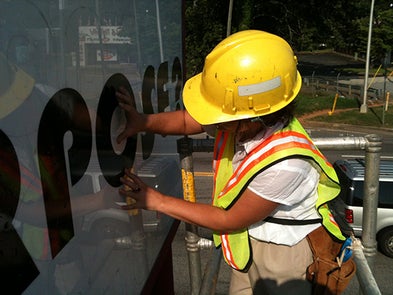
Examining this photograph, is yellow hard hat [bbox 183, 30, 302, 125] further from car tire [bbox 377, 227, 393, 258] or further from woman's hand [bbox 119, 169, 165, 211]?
car tire [bbox 377, 227, 393, 258]

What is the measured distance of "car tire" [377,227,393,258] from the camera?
6980 millimetres

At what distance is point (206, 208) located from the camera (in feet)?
6.03

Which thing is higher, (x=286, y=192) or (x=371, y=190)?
(x=286, y=192)

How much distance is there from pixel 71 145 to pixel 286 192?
2.94 feet

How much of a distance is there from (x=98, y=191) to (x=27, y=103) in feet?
1.67

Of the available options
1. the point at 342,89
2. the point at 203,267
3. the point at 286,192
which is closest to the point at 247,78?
the point at 286,192

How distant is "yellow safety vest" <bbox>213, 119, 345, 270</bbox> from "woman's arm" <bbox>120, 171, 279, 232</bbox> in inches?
1.8

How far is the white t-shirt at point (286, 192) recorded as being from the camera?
5.72 ft

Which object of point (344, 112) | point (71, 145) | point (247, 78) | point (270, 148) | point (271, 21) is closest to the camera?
point (71, 145)

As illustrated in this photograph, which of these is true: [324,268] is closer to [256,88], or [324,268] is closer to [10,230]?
[256,88]

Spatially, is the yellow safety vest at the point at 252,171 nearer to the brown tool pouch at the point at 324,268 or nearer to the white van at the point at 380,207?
the brown tool pouch at the point at 324,268

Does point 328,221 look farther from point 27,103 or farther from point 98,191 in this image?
point 27,103

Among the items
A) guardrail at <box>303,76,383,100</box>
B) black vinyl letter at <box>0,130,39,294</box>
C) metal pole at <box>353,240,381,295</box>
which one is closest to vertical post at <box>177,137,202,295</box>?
metal pole at <box>353,240,381,295</box>

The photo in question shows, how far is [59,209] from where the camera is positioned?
3.87 ft
